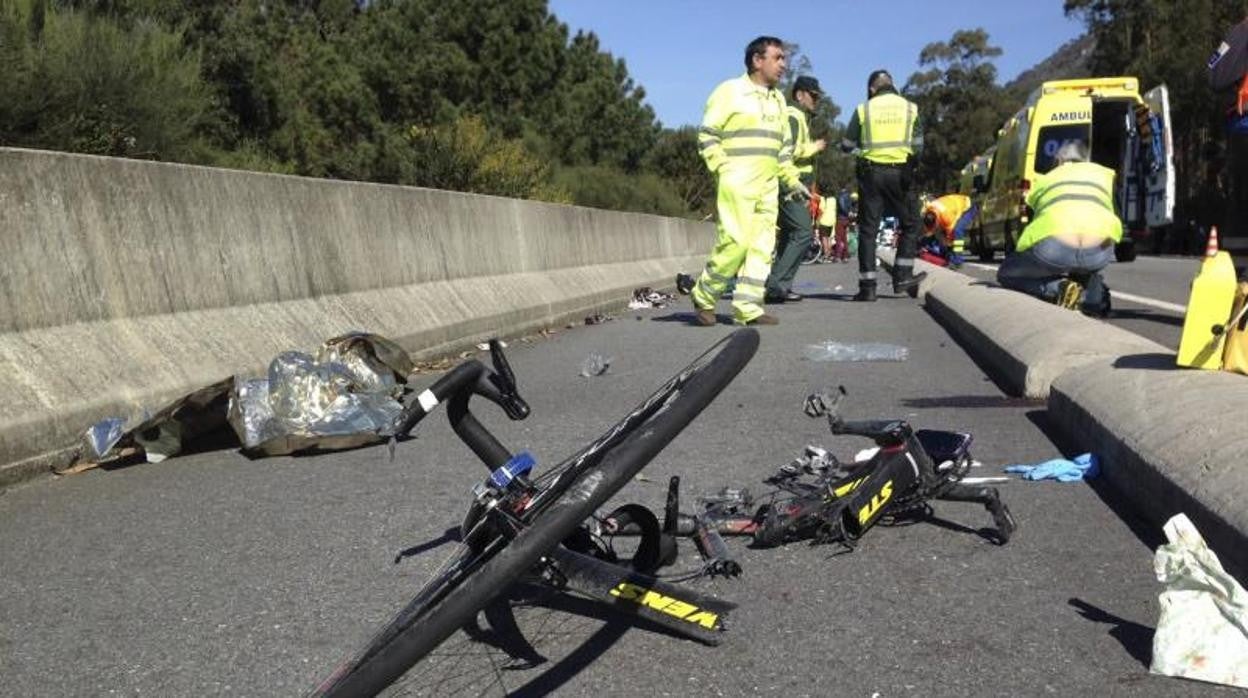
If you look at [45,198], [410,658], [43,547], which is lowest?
[43,547]

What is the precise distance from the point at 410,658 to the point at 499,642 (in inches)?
40.2

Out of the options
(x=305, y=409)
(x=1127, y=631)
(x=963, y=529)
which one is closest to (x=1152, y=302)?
(x=963, y=529)

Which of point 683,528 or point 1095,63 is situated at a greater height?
point 1095,63

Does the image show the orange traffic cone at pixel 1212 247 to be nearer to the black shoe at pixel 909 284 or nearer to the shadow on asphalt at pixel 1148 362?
the shadow on asphalt at pixel 1148 362

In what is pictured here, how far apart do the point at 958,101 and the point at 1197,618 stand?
91384 mm

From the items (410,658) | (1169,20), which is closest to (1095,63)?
(1169,20)

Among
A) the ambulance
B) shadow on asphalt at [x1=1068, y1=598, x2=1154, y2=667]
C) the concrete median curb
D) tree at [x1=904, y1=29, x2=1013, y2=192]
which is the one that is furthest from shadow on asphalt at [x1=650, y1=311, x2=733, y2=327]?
tree at [x1=904, y1=29, x2=1013, y2=192]

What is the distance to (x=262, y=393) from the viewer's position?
536 centimetres

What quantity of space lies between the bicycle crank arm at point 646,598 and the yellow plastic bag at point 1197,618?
948 mm

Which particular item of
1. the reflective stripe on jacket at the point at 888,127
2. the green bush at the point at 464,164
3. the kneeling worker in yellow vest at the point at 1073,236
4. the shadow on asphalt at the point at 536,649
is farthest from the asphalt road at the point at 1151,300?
the green bush at the point at 464,164

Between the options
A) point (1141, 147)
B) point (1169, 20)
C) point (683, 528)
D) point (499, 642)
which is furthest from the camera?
point (1169, 20)

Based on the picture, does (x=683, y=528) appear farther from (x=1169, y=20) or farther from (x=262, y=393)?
(x=1169, y=20)

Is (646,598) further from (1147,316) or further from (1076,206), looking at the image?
(1147,316)

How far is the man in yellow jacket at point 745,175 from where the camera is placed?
9.91 m
